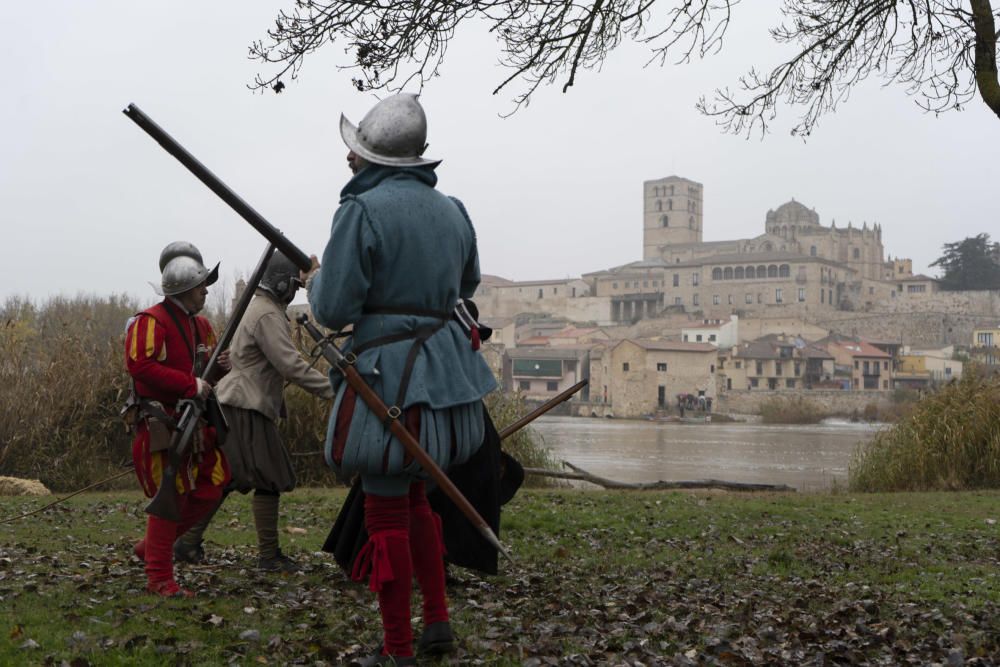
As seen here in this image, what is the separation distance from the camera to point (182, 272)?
17.3 feet

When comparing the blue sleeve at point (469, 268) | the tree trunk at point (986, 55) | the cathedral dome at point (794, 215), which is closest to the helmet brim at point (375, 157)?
the blue sleeve at point (469, 268)

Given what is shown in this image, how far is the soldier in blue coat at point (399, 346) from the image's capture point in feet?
12.5

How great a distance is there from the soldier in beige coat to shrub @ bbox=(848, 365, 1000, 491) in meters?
10.3

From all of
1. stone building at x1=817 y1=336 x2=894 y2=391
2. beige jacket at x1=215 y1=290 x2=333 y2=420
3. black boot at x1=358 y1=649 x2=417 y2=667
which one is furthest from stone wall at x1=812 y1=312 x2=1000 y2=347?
black boot at x1=358 y1=649 x2=417 y2=667

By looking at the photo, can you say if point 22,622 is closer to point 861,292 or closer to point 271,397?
point 271,397

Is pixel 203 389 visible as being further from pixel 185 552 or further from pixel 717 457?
pixel 717 457

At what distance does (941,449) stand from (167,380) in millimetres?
11637

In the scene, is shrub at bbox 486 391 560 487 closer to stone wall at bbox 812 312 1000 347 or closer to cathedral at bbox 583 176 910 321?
stone wall at bbox 812 312 1000 347

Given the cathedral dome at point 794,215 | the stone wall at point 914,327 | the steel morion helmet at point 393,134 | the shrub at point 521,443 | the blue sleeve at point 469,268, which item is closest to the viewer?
the steel morion helmet at point 393,134

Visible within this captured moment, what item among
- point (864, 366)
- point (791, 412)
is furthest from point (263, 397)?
point (864, 366)

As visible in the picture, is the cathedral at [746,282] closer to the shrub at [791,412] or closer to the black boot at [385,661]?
the shrub at [791,412]

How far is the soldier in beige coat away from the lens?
593 centimetres

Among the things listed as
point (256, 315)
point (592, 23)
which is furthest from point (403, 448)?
point (592, 23)

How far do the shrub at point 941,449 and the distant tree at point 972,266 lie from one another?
129 m
